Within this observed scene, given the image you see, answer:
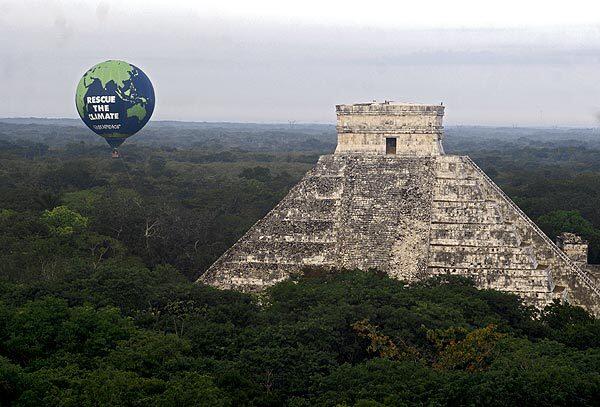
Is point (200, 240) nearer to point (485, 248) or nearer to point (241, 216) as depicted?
point (241, 216)

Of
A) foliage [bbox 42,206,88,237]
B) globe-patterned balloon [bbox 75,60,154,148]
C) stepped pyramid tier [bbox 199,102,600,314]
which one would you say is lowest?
foliage [bbox 42,206,88,237]


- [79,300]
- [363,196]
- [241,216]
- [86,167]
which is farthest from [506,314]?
[86,167]

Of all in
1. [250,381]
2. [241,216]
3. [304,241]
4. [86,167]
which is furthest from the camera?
[86,167]

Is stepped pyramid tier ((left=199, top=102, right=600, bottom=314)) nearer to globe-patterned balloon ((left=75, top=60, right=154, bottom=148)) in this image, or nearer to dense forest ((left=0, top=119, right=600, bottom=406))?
dense forest ((left=0, top=119, right=600, bottom=406))

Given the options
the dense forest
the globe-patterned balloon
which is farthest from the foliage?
the globe-patterned balloon

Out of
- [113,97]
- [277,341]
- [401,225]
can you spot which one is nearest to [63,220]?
[113,97]

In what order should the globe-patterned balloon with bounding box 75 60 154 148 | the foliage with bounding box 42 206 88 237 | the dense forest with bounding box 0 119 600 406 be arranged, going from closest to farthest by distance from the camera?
the dense forest with bounding box 0 119 600 406, the globe-patterned balloon with bounding box 75 60 154 148, the foliage with bounding box 42 206 88 237

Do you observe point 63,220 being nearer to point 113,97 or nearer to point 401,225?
point 113,97
